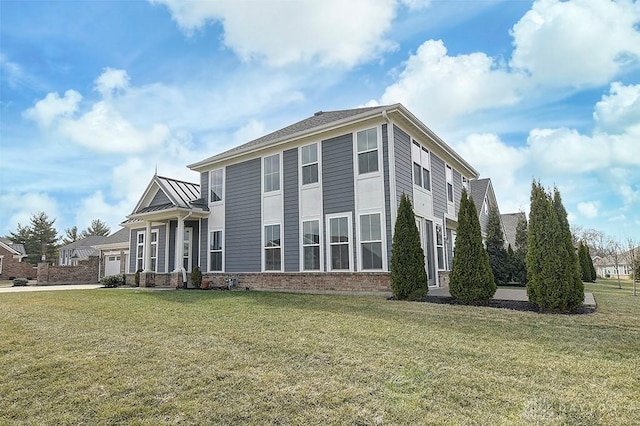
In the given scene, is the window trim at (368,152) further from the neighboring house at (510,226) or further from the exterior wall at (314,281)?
the neighboring house at (510,226)

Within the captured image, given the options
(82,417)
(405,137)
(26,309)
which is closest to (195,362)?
(82,417)

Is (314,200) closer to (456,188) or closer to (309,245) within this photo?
(309,245)

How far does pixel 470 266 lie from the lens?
9.32 meters

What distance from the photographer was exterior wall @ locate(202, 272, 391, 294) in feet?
36.1

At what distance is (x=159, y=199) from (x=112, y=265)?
11.4 metres

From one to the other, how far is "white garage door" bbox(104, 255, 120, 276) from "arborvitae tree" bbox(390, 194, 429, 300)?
70.1 ft

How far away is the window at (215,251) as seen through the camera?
15.3 meters

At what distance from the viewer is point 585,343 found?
525 centimetres

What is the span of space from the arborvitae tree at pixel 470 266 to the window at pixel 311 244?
4.49 meters

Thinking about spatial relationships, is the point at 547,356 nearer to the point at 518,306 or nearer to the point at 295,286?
the point at 518,306

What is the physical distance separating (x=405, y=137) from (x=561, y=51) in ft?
15.5

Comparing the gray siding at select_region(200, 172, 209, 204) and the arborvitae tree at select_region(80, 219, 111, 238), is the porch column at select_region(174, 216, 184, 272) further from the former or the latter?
the arborvitae tree at select_region(80, 219, 111, 238)

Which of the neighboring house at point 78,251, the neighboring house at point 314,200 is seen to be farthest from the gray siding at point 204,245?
the neighboring house at point 78,251

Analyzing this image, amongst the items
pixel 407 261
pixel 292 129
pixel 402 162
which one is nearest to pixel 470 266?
pixel 407 261
